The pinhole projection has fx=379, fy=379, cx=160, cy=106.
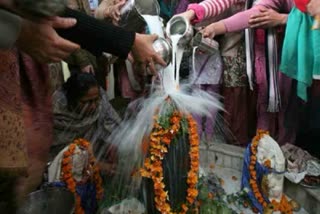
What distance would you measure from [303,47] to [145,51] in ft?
3.80

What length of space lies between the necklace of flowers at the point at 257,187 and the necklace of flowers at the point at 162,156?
2.03 feet

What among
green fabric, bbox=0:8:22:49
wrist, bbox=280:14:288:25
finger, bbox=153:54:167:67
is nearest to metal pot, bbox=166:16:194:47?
finger, bbox=153:54:167:67

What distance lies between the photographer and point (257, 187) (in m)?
2.40

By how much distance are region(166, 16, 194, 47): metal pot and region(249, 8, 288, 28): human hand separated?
601 mm

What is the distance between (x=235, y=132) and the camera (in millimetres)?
2953

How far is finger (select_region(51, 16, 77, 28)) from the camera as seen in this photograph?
3.77 ft

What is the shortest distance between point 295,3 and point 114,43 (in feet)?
4.41

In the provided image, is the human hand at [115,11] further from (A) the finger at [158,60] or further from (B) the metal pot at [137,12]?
(A) the finger at [158,60]

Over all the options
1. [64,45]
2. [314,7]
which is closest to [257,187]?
[314,7]

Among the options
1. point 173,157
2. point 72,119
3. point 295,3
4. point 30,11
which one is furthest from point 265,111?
point 30,11

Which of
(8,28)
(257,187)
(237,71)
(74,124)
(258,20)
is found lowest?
(257,187)

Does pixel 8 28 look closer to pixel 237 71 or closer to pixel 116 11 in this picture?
pixel 116 11

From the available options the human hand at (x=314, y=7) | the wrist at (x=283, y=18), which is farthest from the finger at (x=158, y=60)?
the wrist at (x=283, y=18)

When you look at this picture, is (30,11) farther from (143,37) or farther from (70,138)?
(70,138)
